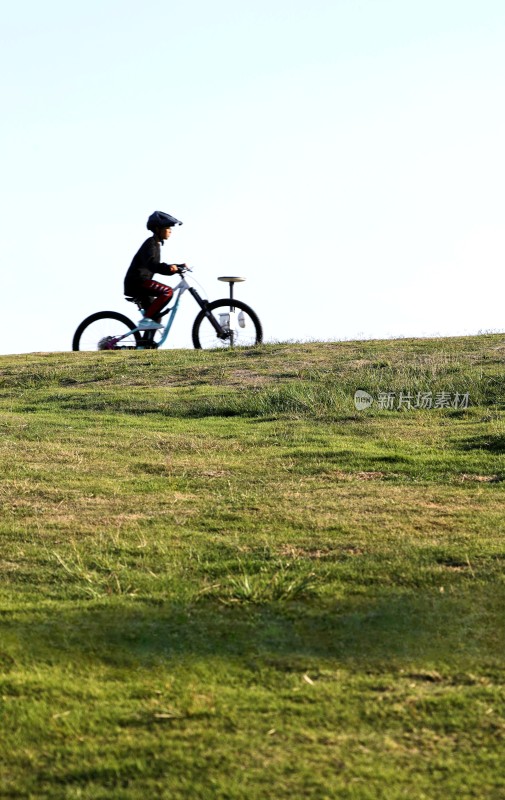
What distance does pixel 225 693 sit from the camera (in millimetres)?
3961

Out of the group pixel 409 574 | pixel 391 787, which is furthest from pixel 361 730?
pixel 409 574

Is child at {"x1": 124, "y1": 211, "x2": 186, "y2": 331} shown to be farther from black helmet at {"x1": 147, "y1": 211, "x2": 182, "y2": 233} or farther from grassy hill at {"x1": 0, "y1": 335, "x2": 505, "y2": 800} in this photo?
grassy hill at {"x1": 0, "y1": 335, "x2": 505, "y2": 800}

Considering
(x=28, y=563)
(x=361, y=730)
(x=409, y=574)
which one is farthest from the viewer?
(x=28, y=563)

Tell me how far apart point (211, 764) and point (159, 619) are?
4.78 feet

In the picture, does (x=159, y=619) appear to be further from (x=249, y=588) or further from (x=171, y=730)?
(x=171, y=730)

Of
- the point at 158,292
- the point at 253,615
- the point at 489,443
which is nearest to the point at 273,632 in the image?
the point at 253,615

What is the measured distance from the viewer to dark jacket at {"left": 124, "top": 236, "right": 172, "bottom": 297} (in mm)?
17219

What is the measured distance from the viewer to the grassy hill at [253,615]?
342 cm

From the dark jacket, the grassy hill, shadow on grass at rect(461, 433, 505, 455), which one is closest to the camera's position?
the grassy hill

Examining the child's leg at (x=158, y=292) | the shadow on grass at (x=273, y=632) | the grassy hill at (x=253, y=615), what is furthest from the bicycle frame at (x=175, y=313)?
the shadow on grass at (x=273, y=632)

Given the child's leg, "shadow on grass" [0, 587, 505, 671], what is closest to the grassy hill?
"shadow on grass" [0, 587, 505, 671]

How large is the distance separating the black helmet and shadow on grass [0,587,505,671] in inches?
505

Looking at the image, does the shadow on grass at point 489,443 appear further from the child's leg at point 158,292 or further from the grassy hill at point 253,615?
the child's leg at point 158,292

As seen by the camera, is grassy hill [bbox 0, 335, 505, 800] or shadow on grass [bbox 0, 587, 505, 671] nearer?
grassy hill [bbox 0, 335, 505, 800]
